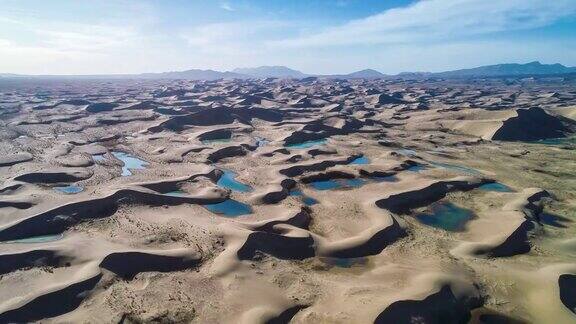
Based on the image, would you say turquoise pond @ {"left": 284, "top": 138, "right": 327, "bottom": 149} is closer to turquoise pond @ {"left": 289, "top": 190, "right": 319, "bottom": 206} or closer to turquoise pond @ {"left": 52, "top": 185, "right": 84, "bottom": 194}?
turquoise pond @ {"left": 289, "top": 190, "right": 319, "bottom": 206}

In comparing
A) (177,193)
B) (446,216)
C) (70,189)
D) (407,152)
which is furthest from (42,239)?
(407,152)

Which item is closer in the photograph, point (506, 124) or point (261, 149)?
point (261, 149)

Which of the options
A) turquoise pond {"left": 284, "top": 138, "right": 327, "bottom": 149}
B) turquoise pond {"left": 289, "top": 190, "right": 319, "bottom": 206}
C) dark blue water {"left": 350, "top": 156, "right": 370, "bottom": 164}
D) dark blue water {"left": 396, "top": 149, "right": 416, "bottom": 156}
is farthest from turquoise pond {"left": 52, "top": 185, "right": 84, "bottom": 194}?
dark blue water {"left": 396, "top": 149, "right": 416, "bottom": 156}

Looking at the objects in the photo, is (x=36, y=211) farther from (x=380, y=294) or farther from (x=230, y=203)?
(x=380, y=294)

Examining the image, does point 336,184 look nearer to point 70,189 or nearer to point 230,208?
point 230,208

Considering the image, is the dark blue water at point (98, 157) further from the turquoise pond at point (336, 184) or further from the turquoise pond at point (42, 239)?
the turquoise pond at point (336, 184)

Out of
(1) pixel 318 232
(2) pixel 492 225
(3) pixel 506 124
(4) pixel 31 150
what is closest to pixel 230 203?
(1) pixel 318 232
